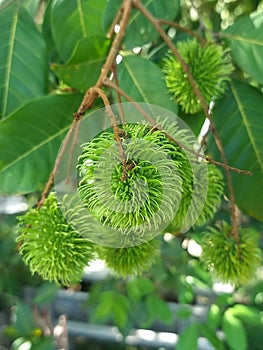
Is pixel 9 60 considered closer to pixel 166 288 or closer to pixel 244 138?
pixel 244 138

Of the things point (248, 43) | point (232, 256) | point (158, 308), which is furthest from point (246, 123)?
point (158, 308)

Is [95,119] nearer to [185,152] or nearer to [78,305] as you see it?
[185,152]

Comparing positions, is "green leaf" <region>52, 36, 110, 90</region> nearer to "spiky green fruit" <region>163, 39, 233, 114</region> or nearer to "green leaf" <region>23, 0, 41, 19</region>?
"spiky green fruit" <region>163, 39, 233, 114</region>

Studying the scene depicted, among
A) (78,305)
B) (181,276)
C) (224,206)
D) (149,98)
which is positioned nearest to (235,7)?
(224,206)

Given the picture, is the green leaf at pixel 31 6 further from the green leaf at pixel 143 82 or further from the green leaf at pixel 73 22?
the green leaf at pixel 143 82

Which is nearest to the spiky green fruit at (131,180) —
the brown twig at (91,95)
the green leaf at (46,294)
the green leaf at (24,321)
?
the brown twig at (91,95)

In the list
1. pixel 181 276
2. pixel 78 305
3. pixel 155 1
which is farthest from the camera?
pixel 78 305
